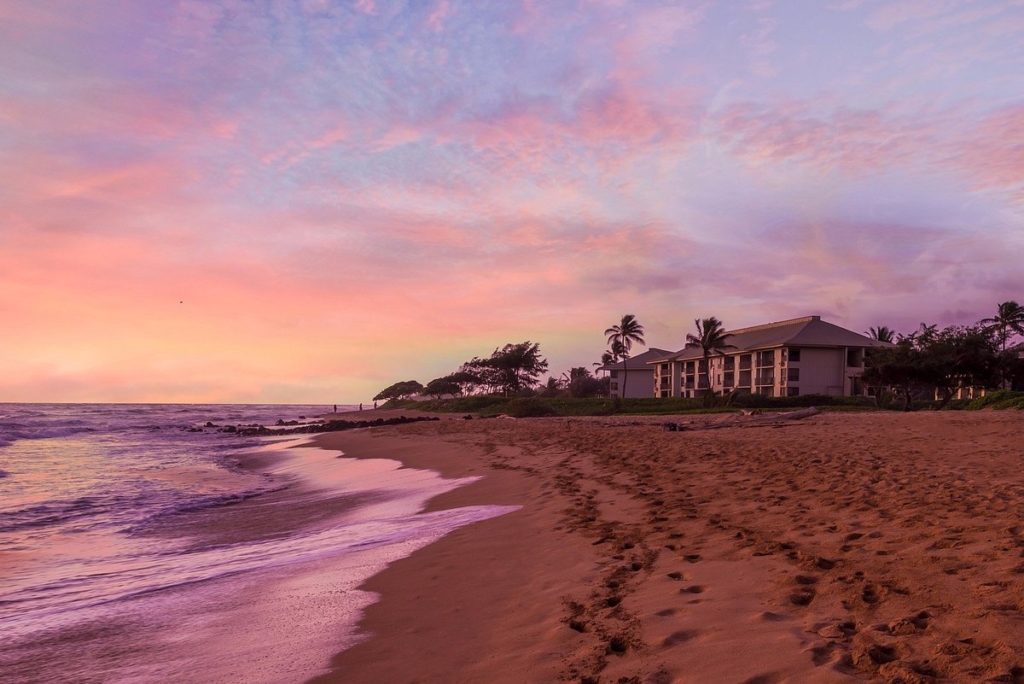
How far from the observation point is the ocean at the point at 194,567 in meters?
4.92

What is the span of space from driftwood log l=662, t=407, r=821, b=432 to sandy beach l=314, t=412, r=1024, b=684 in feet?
39.1

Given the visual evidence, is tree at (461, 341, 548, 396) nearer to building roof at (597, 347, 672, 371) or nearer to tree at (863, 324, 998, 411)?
building roof at (597, 347, 672, 371)

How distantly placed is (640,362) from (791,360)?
29337 mm

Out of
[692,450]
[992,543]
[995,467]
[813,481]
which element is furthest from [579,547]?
[692,450]

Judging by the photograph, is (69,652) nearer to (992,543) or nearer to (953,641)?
(953,641)

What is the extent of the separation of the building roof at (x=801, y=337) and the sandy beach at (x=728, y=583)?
5421cm

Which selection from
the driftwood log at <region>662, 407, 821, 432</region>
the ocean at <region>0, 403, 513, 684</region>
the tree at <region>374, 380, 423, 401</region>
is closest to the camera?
the ocean at <region>0, 403, 513, 684</region>

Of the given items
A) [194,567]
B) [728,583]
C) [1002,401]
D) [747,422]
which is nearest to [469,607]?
[728,583]

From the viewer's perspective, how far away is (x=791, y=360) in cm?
6222

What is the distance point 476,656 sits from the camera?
4395 mm

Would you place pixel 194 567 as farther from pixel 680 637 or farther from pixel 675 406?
pixel 675 406

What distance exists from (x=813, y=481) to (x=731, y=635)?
6.31 metres

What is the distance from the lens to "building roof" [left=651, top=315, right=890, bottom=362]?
202ft

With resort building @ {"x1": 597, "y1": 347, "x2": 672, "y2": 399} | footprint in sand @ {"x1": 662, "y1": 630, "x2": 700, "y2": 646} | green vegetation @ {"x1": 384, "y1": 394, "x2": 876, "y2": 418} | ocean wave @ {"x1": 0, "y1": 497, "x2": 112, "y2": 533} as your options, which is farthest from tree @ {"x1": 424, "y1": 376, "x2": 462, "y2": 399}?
footprint in sand @ {"x1": 662, "y1": 630, "x2": 700, "y2": 646}
